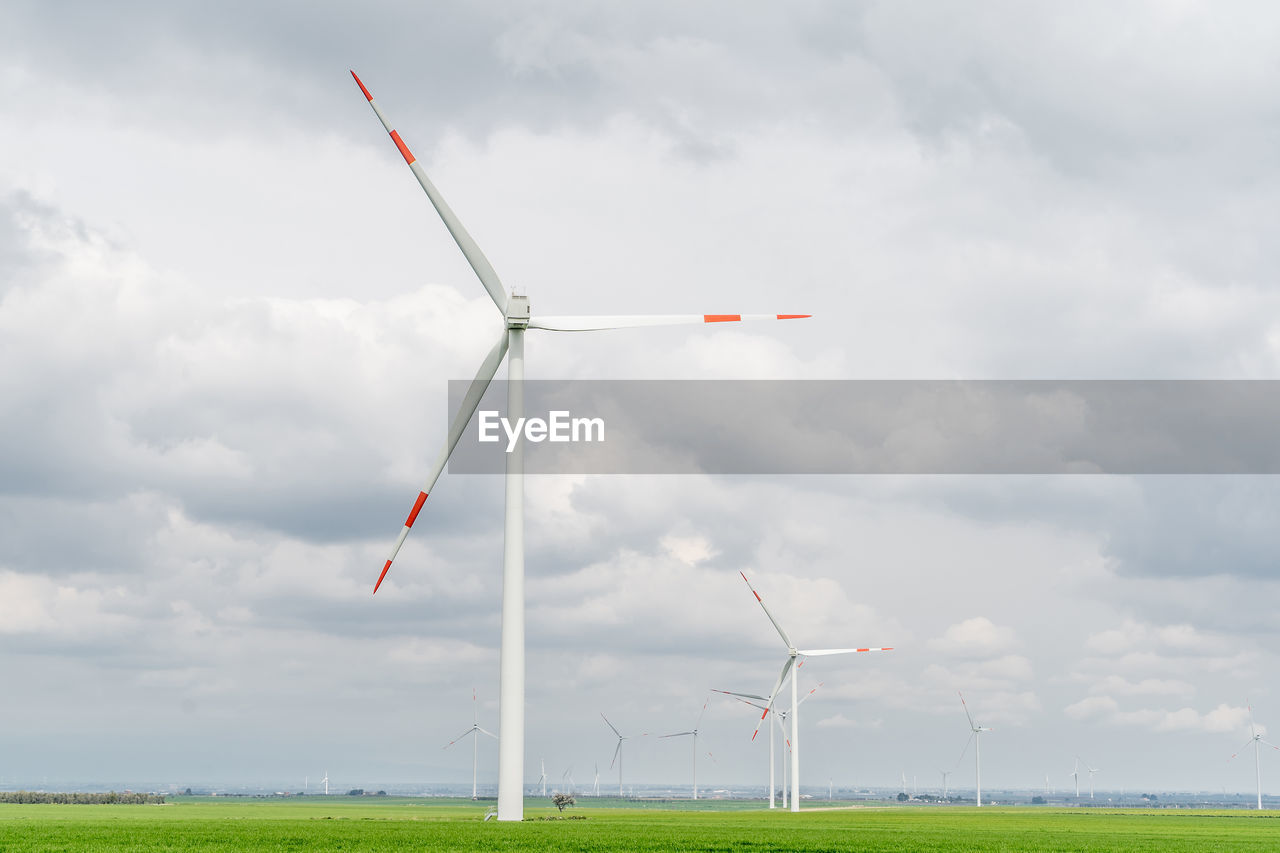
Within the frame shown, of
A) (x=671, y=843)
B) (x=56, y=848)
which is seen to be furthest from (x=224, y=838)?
(x=671, y=843)

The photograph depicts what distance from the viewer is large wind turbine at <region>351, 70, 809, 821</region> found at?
5216cm

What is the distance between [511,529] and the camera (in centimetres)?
5384

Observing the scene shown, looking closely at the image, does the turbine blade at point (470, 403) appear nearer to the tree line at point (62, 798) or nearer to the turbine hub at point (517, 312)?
the turbine hub at point (517, 312)

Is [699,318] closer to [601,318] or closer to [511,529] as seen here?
[601,318]

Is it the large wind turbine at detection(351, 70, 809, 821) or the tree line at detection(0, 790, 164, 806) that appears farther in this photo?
the tree line at detection(0, 790, 164, 806)

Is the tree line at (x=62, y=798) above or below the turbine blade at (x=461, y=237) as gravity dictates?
Answer: below

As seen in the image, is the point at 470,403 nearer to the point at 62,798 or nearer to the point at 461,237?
the point at 461,237

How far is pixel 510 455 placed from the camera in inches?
2164

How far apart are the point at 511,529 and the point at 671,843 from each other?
1551 centimetres

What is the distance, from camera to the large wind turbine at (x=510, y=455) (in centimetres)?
5216

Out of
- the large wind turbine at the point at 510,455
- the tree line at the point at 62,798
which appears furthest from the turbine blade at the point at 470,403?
the tree line at the point at 62,798

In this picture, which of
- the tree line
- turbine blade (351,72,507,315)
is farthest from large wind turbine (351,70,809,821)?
the tree line

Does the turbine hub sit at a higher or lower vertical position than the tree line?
higher

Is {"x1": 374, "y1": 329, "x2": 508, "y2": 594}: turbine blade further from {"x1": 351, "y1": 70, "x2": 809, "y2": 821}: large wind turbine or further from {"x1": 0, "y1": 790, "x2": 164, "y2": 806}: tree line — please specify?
{"x1": 0, "y1": 790, "x2": 164, "y2": 806}: tree line
